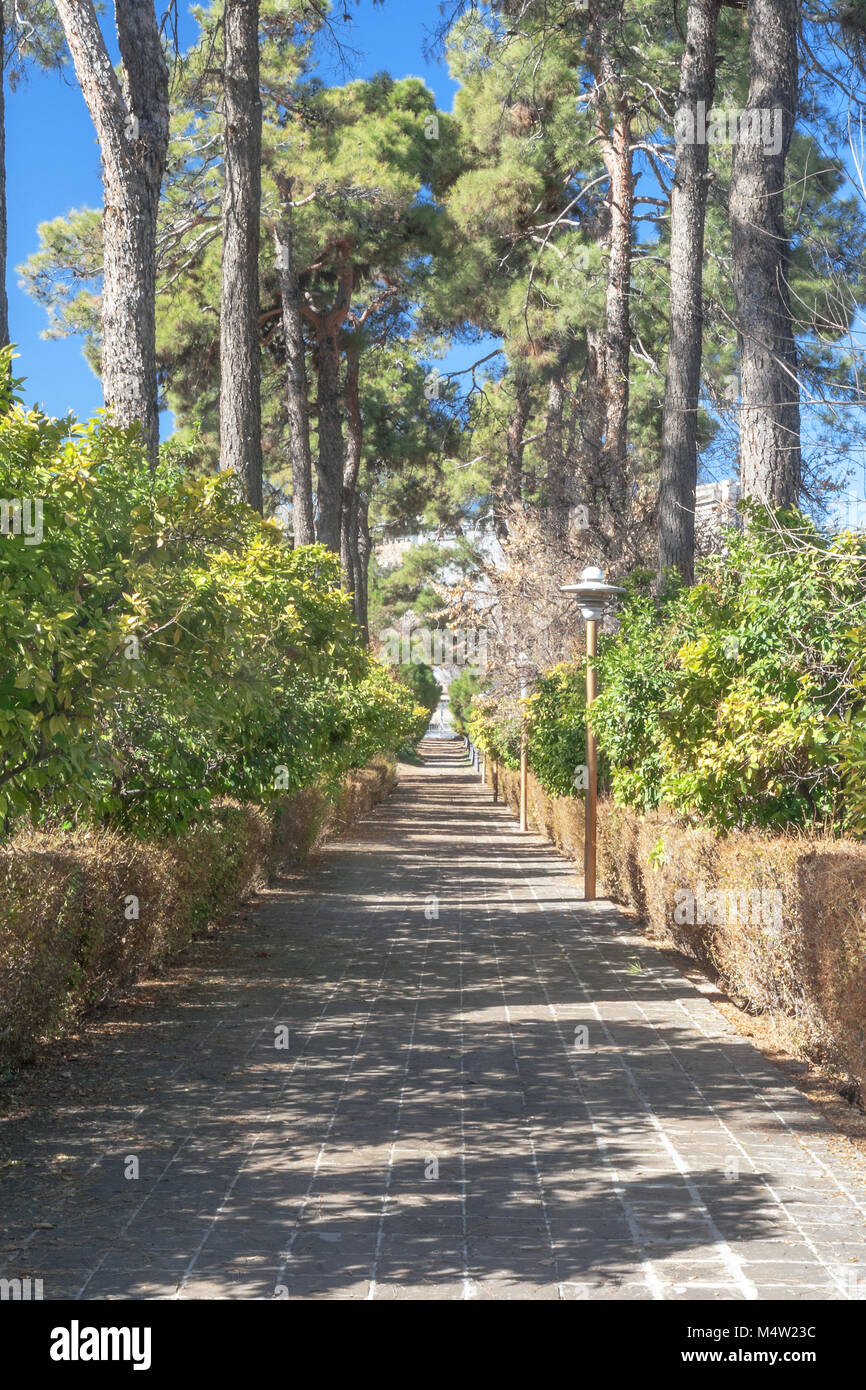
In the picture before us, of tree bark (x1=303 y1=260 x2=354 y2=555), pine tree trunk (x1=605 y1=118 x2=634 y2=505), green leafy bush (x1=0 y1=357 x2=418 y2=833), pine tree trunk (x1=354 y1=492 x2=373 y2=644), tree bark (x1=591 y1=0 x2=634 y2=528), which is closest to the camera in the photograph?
green leafy bush (x1=0 y1=357 x2=418 y2=833)

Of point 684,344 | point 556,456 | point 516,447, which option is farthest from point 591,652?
point 516,447

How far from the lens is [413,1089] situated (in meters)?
6.58

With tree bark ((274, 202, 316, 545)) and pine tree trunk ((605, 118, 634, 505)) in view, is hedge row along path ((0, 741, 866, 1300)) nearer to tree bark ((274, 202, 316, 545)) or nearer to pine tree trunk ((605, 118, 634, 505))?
pine tree trunk ((605, 118, 634, 505))

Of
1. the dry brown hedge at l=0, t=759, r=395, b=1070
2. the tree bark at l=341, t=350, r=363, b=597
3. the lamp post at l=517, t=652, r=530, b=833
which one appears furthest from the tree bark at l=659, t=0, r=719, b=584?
the tree bark at l=341, t=350, r=363, b=597

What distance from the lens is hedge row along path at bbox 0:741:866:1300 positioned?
4262 mm

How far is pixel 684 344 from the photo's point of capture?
1474cm

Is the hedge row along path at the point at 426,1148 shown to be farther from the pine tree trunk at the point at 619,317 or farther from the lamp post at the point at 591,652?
the pine tree trunk at the point at 619,317

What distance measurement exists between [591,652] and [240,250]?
557 cm

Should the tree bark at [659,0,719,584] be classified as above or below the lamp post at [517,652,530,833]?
above

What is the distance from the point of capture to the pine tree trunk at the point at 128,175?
1078cm

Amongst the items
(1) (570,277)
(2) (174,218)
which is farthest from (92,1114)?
(1) (570,277)

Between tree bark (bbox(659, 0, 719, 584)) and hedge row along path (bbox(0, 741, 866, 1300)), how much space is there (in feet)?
19.6

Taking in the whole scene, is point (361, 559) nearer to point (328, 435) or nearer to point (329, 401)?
point (328, 435)
